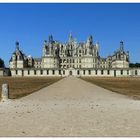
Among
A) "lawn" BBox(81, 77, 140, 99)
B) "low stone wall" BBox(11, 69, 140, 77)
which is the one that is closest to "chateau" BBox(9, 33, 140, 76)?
"low stone wall" BBox(11, 69, 140, 77)

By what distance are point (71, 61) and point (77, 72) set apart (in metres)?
15.6

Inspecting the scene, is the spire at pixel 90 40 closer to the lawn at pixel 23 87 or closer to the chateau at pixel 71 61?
the chateau at pixel 71 61

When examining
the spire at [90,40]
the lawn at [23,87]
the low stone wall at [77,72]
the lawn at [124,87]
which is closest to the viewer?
the lawn at [23,87]

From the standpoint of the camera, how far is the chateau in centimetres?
16100

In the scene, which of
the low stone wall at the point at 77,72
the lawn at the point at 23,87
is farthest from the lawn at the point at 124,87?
the low stone wall at the point at 77,72

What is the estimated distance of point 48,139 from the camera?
292 inches

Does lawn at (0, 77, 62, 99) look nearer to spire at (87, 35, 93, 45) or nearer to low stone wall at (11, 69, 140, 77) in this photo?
low stone wall at (11, 69, 140, 77)

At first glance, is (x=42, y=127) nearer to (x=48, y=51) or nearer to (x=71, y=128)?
(x=71, y=128)

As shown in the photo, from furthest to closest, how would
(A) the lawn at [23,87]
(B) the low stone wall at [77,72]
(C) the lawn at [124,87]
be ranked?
(B) the low stone wall at [77,72] < (C) the lawn at [124,87] < (A) the lawn at [23,87]

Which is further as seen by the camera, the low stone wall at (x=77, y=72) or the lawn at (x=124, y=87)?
the low stone wall at (x=77, y=72)

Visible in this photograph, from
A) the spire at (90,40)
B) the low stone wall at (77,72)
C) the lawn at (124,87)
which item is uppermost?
the spire at (90,40)

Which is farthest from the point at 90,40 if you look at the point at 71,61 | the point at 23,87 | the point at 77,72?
the point at 23,87

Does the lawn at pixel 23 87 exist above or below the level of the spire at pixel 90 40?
below

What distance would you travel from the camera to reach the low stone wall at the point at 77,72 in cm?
15925
